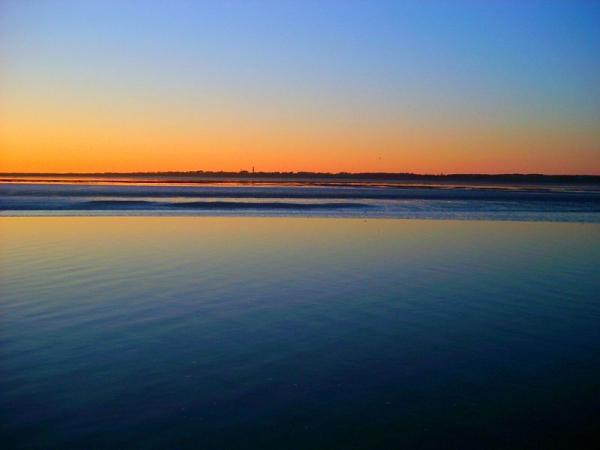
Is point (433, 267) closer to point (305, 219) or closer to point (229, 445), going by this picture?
point (229, 445)

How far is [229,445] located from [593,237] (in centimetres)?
2131

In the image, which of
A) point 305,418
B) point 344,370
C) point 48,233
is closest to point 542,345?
point 344,370

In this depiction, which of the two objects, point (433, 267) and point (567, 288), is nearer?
point (567, 288)

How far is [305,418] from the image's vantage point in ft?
18.5

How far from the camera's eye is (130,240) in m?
18.7

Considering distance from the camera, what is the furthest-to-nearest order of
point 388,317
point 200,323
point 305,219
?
1. point 305,219
2. point 388,317
3. point 200,323

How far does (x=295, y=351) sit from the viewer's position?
297 inches

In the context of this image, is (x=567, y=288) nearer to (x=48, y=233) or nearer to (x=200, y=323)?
(x=200, y=323)

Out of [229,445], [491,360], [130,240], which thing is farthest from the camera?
[130,240]

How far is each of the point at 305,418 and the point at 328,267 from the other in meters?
8.59

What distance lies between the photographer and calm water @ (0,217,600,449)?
542cm

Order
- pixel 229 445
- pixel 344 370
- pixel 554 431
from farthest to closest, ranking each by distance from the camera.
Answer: pixel 344 370
pixel 554 431
pixel 229 445

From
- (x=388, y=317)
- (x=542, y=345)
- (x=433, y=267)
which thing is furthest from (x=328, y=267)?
(x=542, y=345)

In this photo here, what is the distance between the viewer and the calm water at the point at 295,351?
542 centimetres
